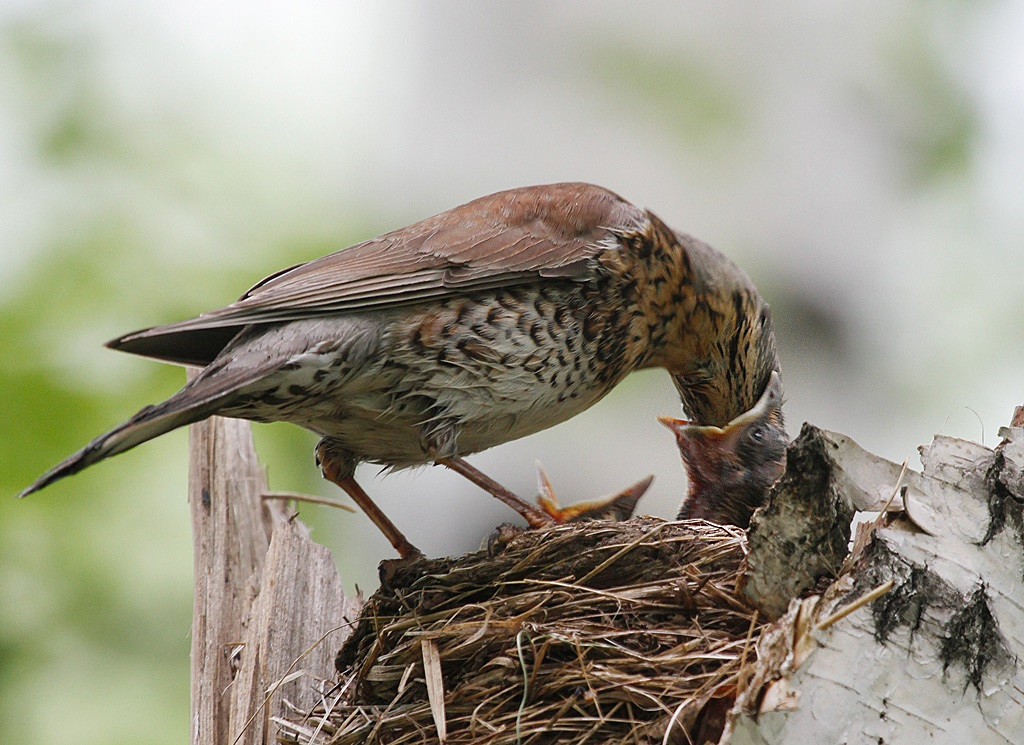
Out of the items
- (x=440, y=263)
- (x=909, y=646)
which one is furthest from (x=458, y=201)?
(x=909, y=646)

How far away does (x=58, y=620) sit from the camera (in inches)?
175

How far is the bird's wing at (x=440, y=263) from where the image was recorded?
306 centimetres

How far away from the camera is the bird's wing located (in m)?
3.06

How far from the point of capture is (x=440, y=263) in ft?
10.9

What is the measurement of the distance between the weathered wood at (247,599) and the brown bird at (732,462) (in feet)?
4.41

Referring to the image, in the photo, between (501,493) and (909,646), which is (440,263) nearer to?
(501,493)

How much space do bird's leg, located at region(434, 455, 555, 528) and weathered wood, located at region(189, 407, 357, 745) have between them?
0.60m

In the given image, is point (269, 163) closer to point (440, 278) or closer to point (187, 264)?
point (187, 264)

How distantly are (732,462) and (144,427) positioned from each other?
6.93 feet

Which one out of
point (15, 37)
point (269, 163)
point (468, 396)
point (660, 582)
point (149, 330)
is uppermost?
point (15, 37)

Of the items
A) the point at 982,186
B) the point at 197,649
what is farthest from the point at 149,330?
the point at 982,186

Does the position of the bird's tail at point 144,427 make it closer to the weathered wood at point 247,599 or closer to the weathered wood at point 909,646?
the weathered wood at point 247,599

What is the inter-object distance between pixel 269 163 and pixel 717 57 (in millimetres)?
2531

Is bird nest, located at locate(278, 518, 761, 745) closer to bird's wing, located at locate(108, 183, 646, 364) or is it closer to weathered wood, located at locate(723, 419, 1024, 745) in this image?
weathered wood, located at locate(723, 419, 1024, 745)
